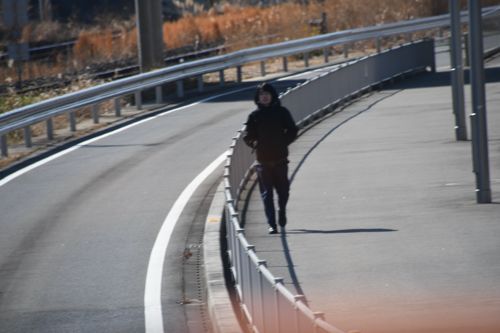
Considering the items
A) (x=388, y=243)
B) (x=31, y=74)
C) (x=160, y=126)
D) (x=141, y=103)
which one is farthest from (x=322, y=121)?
(x=31, y=74)

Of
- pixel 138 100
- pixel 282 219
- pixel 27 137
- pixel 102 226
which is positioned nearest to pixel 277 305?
pixel 282 219

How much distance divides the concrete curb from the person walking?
0.77 metres

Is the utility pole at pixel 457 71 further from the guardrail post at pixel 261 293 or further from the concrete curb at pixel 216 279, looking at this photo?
the guardrail post at pixel 261 293

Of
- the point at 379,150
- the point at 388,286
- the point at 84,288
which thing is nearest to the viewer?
the point at 388,286

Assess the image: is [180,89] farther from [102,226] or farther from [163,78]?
[102,226]

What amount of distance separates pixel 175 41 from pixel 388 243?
37656mm

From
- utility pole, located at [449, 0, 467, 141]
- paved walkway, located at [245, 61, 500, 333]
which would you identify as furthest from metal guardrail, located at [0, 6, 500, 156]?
utility pole, located at [449, 0, 467, 141]

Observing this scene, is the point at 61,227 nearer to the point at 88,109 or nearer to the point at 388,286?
the point at 388,286

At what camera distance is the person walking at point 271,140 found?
14.6 metres

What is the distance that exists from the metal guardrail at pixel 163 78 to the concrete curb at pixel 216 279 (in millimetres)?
7587

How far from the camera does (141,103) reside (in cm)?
3070

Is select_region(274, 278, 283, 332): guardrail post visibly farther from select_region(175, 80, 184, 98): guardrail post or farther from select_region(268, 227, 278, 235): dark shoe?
select_region(175, 80, 184, 98): guardrail post

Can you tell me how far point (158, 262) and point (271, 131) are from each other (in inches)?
74.6

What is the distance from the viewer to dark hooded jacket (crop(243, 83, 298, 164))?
14.6 meters
